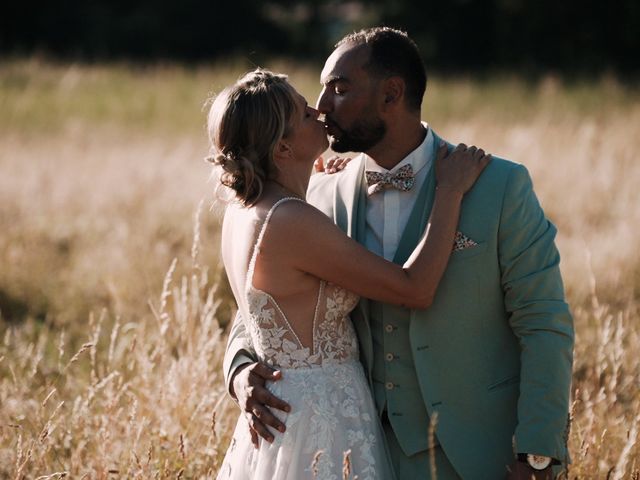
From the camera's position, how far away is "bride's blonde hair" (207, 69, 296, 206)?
3.28 m

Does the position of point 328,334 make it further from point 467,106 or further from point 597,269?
point 467,106

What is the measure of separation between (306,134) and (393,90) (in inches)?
17.6

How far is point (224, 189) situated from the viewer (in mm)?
3535

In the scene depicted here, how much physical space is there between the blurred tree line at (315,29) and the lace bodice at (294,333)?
2277 cm

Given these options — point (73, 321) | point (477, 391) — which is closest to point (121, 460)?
point (477, 391)

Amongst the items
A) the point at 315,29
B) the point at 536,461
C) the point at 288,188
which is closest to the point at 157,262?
the point at 288,188

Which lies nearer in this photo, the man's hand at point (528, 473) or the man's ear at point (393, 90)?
the man's hand at point (528, 473)

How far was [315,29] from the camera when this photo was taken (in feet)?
99.6

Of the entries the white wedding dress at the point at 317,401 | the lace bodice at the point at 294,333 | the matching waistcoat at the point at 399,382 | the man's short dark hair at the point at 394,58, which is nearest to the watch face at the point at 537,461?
the matching waistcoat at the point at 399,382

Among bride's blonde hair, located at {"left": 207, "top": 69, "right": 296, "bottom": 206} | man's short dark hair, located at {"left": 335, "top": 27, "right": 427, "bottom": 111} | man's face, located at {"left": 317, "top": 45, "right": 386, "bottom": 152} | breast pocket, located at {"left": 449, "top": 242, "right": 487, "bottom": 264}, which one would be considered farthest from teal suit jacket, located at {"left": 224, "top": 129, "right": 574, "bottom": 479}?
bride's blonde hair, located at {"left": 207, "top": 69, "right": 296, "bottom": 206}

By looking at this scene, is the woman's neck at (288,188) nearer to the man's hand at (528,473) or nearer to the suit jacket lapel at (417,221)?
the suit jacket lapel at (417,221)

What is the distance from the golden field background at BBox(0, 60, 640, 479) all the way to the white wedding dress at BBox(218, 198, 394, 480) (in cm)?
38

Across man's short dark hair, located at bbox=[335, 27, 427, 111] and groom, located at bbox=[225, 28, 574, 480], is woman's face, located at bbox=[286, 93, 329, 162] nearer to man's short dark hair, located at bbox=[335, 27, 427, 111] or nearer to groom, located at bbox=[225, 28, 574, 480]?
groom, located at bbox=[225, 28, 574, 480]

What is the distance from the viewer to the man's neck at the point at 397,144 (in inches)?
144
